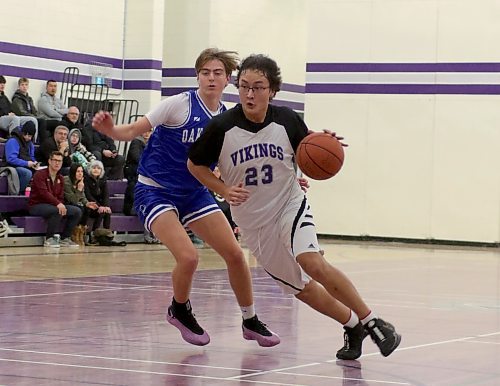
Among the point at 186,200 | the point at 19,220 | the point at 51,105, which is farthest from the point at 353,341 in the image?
the point at 51,105

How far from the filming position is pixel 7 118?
17438 mm

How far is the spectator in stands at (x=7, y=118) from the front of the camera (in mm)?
17359

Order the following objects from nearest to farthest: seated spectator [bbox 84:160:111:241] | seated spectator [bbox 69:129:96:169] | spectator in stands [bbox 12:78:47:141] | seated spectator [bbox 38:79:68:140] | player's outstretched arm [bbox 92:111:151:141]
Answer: player's outstretched arm [bbox 92:111:151:141], seated spectator [bbox 84:160:111:241], seated spectator [bbox 69:129:96:169], spectator in stands [bbox 12:78:47:141], seated spectator [bbox 38:79:68:140]

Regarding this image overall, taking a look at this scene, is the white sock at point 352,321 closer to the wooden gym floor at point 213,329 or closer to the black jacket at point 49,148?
the wooden gym floor at point 213,329

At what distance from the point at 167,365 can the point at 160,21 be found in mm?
16301

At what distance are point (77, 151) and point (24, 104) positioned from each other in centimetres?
121

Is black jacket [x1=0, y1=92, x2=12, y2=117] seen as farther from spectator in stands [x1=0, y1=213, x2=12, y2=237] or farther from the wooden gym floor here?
the wooden gym floor

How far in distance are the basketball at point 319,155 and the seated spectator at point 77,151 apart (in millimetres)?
11238

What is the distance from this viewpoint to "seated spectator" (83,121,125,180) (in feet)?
61.2

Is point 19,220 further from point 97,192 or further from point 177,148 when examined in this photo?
point 177,148

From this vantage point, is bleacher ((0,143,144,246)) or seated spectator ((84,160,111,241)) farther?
seated spectator ((84,160,111,241))

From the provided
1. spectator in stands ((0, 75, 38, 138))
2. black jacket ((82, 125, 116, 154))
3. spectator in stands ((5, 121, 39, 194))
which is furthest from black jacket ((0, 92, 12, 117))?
black jacket ((82, 125, 116, 154))

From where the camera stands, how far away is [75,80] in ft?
68.2

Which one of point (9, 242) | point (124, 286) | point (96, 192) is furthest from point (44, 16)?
point (124, 286)
